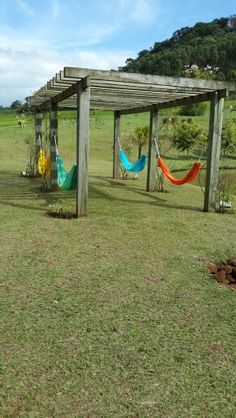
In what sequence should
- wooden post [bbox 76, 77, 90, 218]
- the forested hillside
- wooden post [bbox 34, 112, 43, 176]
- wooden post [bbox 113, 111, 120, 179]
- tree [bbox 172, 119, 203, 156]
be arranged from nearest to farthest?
wooden post [bbox 76, 77, 90, 218]
wooden post [bbox 34, 112, 43, 176]
wooden post [bbox 113, 111, 120, 179]
tree [bbox 172, 119, 203, 156]
the forested hillside

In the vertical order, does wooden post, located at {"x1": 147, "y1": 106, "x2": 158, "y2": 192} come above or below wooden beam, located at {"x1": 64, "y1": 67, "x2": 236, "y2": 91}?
below

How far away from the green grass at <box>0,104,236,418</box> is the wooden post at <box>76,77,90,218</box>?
0.79 ft

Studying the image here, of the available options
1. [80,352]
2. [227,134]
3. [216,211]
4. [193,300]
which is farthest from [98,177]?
[80,352]

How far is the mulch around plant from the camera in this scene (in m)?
3.14

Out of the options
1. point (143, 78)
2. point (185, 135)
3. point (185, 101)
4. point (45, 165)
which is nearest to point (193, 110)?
point (185, 135)

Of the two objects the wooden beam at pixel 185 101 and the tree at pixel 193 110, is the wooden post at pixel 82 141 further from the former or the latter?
the tree at pixel 193 110

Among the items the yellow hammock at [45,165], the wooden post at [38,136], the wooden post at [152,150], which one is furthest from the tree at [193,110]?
the yellow hammock at [45,165]

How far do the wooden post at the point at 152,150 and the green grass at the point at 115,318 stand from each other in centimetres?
218

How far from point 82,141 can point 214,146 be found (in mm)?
1700

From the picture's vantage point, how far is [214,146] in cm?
515

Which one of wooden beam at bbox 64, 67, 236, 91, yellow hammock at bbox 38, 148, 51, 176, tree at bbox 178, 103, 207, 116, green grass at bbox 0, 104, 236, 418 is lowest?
green grass at bbox 0, 104, 236, 418

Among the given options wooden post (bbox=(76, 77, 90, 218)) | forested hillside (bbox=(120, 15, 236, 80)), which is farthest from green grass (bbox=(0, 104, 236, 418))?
forested hillside (bbox=(120, 15, 236, 80))

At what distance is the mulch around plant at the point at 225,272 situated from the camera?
3144 mm

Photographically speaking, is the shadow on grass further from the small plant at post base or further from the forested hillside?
the forested hillside
